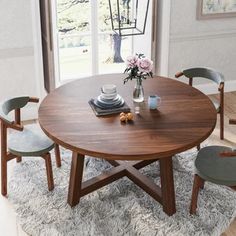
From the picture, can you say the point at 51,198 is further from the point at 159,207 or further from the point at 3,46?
the point at 3,46

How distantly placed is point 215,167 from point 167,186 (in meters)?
0.35

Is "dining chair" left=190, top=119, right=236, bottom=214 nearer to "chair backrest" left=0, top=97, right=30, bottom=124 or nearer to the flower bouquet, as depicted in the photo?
the flower bouquet

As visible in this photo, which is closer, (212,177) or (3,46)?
(212,177)

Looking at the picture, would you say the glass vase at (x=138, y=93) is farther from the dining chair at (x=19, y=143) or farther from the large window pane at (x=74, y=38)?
the large window pane at (x=74, y=38)

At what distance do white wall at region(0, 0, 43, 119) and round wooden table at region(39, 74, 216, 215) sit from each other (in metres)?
0.97

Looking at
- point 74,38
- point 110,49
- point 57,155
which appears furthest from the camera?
point 110,49

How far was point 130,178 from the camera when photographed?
3.38 metres

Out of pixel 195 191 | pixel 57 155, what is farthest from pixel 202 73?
pixel 57 155

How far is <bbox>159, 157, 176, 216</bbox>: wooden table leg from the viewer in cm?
296

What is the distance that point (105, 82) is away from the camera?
3646 millimetres

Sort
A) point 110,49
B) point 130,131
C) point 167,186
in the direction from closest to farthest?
point 130,131, point 167,186, point 110,49

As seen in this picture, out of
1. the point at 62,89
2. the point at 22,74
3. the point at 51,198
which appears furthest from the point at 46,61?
the point at 51,198

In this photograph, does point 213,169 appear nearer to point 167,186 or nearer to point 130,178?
point 167,186

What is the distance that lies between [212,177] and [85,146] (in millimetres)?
847
